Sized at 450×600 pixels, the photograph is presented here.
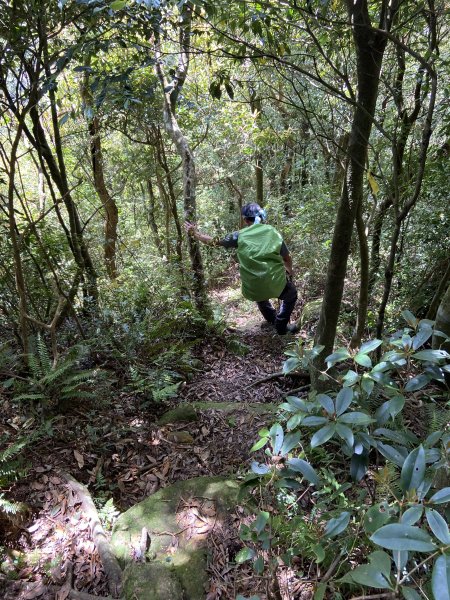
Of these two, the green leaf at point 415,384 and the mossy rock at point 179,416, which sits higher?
the green leaf at point 415,384

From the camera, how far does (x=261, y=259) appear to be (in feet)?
16.0

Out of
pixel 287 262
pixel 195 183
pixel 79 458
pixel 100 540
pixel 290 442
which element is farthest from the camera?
pixel 195 183

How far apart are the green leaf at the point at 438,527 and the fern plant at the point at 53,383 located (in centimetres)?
313

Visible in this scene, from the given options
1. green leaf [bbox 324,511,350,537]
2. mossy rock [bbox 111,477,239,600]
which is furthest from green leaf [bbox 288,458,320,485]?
mossy rock [bbox 111,477,239,600]

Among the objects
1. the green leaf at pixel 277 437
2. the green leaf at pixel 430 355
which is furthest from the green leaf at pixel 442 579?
the green leaf at pixel 430 355

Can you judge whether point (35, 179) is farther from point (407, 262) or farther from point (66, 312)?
point (407, 262)

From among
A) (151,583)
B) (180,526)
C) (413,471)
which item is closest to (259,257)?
(180,526)

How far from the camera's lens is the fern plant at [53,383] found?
3486 mm

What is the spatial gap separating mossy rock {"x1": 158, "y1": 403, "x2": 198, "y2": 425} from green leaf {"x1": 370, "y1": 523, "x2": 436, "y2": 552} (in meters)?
3.04

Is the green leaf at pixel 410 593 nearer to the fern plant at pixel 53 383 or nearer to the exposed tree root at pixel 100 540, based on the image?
the exposed tree root at pixel 100 540

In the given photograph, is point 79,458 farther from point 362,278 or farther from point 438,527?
point 362,278

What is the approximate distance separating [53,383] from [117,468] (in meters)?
1.07

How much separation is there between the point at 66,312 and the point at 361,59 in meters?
4.38

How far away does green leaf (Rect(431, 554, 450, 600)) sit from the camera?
89 cm
